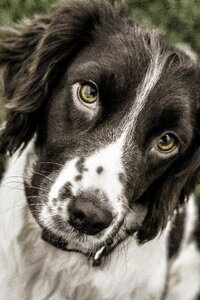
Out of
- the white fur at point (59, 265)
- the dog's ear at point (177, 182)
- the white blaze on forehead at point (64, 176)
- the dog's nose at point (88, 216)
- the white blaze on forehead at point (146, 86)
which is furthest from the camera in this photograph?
the white fur at point (59, 265)

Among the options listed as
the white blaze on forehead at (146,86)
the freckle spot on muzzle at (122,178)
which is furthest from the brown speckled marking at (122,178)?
the white blaze on forehead at (146,86)

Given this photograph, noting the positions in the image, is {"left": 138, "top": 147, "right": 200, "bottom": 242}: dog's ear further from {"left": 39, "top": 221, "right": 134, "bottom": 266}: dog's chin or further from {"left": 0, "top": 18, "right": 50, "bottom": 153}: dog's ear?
{"left": 0, "top": 18, "right": 50, "bottom": 153}: dog's ear

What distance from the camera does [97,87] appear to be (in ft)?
10.2

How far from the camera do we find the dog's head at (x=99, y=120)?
3.03 metres

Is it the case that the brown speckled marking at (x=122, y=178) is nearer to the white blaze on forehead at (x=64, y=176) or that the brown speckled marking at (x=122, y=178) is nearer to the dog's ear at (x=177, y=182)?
the white blaze on forehead at (x=64, y=176)

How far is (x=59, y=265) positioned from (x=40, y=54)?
1.18 metres

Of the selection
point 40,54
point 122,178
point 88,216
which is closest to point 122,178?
point 122,178

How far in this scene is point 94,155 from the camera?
120 inches

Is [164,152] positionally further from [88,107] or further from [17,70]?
[17,70]

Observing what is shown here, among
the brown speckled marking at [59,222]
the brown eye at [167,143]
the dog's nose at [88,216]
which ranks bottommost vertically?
the brown speckled marking at [59,222]

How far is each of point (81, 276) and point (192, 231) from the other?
32.7 inches

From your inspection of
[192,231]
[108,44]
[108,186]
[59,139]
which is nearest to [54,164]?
[59,139]

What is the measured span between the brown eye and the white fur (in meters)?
0.66

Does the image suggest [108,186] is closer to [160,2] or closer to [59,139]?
[59,139]
